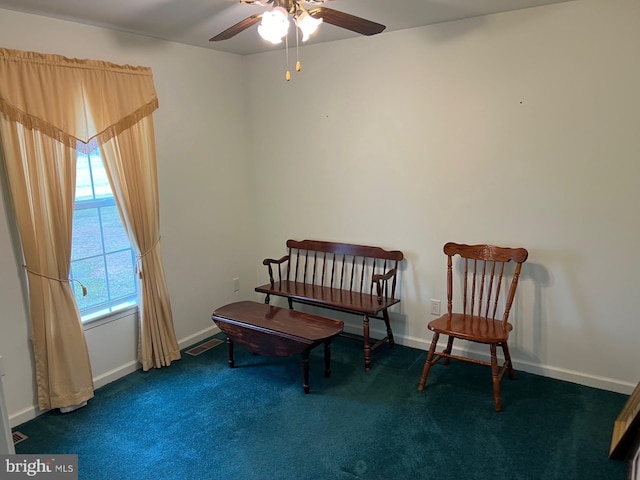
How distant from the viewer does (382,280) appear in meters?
3.16

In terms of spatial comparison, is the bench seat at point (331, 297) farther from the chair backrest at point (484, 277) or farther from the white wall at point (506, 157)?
the chair backrest at point (484, 277)

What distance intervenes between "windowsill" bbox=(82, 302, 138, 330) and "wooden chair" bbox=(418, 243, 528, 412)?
201 cm

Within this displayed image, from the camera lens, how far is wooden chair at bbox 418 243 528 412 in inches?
102

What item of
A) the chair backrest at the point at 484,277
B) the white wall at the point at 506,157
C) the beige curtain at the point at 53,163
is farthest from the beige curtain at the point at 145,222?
the chair backrest at the point at 484,277

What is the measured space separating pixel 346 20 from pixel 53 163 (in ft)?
5.85

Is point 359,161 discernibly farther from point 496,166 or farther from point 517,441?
point 517,441

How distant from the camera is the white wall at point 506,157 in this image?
255cm

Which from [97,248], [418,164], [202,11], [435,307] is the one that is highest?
[202,11]

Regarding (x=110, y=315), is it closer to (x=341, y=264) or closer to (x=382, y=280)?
(x=341, y=264)

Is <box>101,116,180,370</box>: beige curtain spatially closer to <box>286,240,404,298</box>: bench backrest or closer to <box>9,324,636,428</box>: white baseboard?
<box>9,324,636,428</box>: white baseboard

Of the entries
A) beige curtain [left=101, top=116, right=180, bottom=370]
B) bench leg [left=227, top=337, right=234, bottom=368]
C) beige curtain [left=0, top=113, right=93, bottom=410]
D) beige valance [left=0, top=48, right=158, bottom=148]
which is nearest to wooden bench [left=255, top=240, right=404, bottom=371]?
bench leg [left=227, top=337, right=234, bottom=368]

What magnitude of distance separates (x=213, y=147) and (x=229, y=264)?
3.26ft

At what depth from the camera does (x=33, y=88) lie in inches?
94.1

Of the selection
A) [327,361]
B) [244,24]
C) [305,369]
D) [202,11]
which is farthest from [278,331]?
[202,11]
